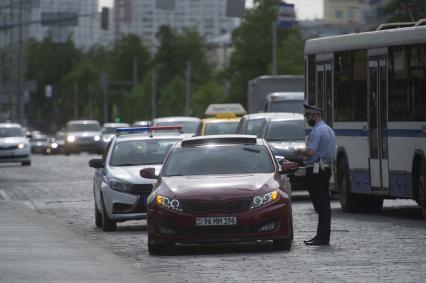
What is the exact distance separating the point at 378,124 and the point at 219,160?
653cm

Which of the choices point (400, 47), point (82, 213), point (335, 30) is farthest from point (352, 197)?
point (335, 30)

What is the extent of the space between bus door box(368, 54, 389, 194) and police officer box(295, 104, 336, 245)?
5.79 metres

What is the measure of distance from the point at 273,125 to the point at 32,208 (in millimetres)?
5190

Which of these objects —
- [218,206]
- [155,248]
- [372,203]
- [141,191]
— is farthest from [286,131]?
[218,206]

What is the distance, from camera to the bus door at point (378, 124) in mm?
24984

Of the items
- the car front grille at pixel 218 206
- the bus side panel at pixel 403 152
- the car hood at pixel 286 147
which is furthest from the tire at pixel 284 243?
the car hood at pixel 286 147

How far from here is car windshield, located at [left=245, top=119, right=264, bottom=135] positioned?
33.7 metres

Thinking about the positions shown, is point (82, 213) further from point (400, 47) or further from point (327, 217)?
point (327, 217)

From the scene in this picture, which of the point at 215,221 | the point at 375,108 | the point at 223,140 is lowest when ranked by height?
the point at 215,221

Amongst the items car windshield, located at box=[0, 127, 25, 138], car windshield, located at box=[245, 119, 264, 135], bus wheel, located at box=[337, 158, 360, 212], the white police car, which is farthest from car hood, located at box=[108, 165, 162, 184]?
car windshield, located at box=[0, 127, 25, 138]

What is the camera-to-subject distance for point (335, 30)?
173m

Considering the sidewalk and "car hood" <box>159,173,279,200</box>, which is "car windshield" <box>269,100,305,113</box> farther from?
"car hood" <box>159,173,279,200</box>

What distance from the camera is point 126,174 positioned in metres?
23.1

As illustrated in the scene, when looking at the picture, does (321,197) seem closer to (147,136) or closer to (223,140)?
(223,140)
